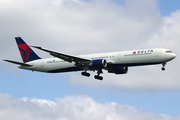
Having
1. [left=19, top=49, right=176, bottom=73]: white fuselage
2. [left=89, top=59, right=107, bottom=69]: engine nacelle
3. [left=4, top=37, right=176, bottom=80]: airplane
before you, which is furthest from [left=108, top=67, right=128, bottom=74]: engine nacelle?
[left=89, top=59, right=107, bottom=69]: engine nacelle

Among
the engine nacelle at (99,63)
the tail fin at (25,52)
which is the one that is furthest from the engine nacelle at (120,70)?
the tail fin at (25,52)

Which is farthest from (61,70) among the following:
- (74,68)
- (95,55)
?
(95,55)

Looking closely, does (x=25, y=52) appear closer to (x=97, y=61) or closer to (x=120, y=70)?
(x=97, y=61)

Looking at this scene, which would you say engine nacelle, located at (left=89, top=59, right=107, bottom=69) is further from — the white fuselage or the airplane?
the white fuselage

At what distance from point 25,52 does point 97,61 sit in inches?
726

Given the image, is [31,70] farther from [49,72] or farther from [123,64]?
[123,64]

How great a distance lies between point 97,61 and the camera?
63.4 metres

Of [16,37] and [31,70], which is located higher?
[16,37]

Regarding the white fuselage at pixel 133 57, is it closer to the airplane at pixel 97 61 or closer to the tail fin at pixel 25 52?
the airplane at pixel 97 61

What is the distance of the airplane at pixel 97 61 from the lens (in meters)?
61.2

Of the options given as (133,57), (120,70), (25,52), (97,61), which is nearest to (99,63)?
(97,61)

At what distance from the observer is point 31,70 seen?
2840 inches

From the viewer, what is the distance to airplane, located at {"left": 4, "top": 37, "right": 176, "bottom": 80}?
6122 centimetres

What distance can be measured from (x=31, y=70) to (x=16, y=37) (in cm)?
939
